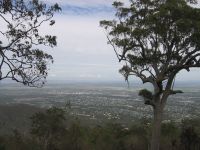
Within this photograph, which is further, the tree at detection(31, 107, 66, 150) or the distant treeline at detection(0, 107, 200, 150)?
the tree at detection(31, 107, 66, 150)

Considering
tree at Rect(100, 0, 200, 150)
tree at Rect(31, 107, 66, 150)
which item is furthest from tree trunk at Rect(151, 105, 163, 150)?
tree at Rect(31, 107, 66, 150)

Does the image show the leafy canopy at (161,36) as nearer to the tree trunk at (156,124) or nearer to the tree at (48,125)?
the tree trunk at (156,124)

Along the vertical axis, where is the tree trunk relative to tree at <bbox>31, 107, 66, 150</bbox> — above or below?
above

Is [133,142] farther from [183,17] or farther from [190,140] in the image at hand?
[183,17]

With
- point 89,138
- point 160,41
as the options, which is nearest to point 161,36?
point 160,41

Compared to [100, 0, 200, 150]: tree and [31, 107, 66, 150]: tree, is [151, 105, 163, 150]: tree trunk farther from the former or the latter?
[31, 107, 66, 150]: tree

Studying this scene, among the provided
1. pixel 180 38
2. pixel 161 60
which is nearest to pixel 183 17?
pixel 180 38

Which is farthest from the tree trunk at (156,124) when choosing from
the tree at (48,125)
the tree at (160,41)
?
the tree at (48,125)

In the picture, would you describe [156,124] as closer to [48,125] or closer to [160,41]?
[160,41]
